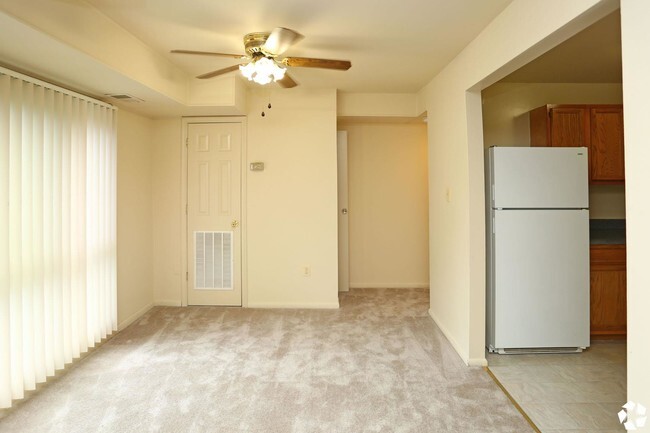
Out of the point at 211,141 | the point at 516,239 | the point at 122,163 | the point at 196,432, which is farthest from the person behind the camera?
the point at 211,141

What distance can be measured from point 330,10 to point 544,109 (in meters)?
2.40

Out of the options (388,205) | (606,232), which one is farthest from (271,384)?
(606,232)

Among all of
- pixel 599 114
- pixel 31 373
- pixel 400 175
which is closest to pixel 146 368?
pixel 31 373

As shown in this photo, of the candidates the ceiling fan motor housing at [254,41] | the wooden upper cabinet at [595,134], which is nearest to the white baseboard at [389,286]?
the wooden upper cabinet at [595,134]

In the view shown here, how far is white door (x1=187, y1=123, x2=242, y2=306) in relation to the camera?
438 centimetres

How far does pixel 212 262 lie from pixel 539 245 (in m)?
3.33

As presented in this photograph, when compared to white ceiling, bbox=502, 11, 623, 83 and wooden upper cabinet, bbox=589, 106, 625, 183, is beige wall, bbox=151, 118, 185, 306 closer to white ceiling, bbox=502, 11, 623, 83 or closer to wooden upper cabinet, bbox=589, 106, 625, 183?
white ceiling, bbox=502, 11, 623, 83

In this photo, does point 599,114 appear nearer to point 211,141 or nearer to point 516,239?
point 516,239

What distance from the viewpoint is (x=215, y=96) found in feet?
12.5

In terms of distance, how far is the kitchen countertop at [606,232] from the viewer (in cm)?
341

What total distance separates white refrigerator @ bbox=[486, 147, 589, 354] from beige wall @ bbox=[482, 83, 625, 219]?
1.12 m

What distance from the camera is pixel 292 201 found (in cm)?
439

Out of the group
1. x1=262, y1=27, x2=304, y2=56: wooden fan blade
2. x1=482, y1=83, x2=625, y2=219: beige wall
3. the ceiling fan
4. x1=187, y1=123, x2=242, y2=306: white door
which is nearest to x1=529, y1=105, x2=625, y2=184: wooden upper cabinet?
x1=482, y1=83, x2=625, y2=219: beige wall

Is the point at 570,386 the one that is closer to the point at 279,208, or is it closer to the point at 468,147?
the point at 468,147
